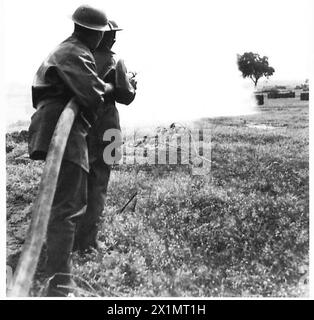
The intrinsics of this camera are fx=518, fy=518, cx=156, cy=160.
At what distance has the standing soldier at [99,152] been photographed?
660 cm

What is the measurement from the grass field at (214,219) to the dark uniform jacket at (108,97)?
112 cm

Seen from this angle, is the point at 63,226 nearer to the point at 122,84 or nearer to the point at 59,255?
the point at 59,255

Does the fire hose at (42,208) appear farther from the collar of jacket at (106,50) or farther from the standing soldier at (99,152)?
the collar of jacket at (106,50)

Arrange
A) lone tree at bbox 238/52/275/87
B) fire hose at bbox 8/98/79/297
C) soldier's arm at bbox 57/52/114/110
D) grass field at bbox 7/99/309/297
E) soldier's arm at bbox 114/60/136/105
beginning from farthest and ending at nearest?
1. lone tree at bbox 238/52/275/87
2. soldier's arm at bbox 114/60/136/105
3. grass field at bbox 7/99/309/297
4. soldier's arm at bbox 57/52/114/110
5. fire hose at bbox 8/98/79/297

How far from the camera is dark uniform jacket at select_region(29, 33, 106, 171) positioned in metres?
5.76

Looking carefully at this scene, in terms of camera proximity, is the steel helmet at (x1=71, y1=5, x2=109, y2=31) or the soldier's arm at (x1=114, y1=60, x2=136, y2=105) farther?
the soldier's arm at (x1=114, y1=60, x2=136, y2=105)

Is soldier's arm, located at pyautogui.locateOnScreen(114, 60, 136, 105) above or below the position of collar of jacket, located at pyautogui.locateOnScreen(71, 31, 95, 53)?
below

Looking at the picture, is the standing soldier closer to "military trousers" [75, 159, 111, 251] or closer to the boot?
"military trousers" [75, 159, 111, 251]

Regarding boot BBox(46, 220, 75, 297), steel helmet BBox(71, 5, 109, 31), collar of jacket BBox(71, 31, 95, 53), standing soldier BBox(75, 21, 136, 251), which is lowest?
boot BBox(46, 220, 75, 297)

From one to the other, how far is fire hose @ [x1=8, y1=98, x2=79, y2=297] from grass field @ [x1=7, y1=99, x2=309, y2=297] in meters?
1.15

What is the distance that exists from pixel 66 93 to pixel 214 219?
2.73 metres

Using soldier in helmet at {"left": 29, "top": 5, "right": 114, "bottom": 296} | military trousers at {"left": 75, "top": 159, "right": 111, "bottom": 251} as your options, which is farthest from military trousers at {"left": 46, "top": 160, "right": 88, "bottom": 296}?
military trousers at {"left": 75, "top": 159, "right": 111, "bottom": 251}

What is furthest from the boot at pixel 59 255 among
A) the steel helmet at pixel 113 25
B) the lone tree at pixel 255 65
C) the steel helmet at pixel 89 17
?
the lone tree at pixel 255 65
